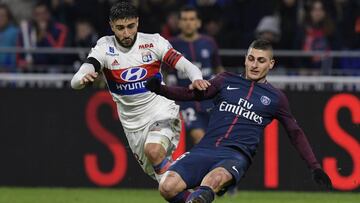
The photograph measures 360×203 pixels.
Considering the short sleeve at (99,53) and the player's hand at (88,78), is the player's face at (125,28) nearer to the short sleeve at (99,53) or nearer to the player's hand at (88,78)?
the short sleeve at (99,53)

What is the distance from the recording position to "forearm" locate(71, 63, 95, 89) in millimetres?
10281

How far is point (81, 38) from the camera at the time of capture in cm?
1747

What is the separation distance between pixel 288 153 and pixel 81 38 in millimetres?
4120

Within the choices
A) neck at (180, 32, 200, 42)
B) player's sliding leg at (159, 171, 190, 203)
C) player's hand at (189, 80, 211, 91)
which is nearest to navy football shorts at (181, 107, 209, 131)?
neck at (180, 32, 200, 42)

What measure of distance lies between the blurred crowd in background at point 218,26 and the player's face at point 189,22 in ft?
7.34

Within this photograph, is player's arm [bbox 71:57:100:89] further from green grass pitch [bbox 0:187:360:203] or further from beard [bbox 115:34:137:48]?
green grass pitch [bbox 0:187:360:203]

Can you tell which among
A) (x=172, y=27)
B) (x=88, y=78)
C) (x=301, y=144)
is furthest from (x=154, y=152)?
(x=172, y=27)

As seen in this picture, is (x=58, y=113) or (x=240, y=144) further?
(x=58, y=113)

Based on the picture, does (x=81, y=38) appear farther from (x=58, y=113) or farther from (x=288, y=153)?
(x=288, y=153)

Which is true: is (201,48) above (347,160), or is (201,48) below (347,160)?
above

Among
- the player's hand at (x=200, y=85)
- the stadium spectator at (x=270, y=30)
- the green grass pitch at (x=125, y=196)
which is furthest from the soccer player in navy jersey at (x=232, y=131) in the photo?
the stadium spectator at (x=270, y=30)

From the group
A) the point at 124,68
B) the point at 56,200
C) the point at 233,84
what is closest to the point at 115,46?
the point at 124,68

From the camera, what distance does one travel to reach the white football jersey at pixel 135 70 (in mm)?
11250

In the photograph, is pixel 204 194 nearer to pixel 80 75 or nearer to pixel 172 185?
pixel 172 185
